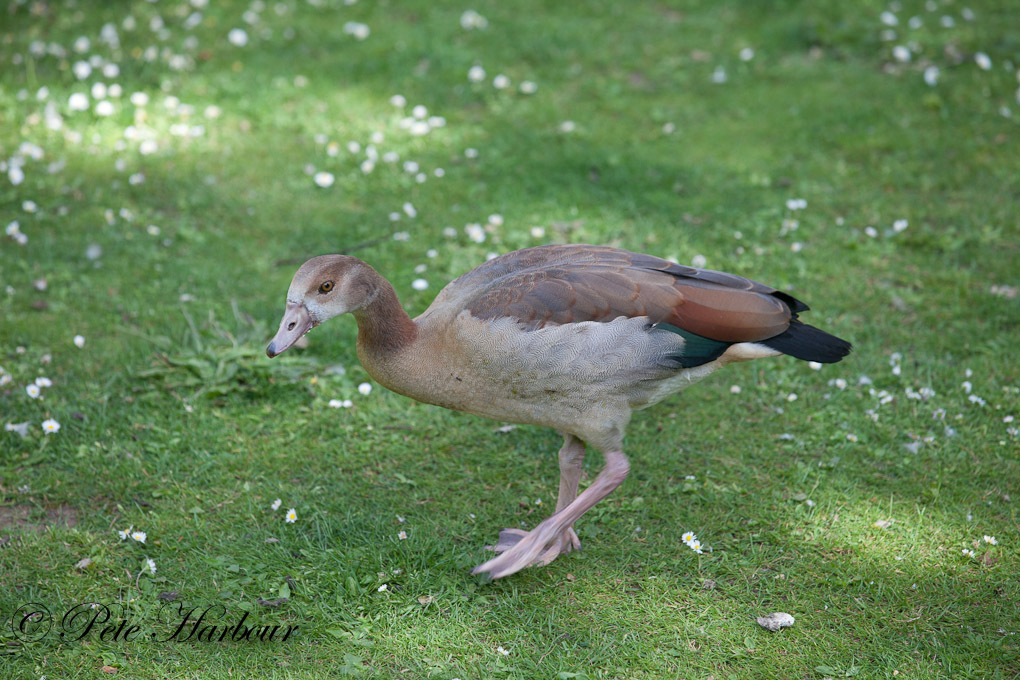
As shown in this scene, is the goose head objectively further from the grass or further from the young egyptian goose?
the grass

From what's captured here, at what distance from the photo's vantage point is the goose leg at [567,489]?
12.9ft

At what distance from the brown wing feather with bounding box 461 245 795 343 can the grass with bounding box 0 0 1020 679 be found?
0.93m

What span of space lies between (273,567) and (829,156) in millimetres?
5113

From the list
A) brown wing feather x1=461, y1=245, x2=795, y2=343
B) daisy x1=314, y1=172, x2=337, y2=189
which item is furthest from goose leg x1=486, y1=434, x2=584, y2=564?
daisy x1=314, y1=172, x2=337, y2=189

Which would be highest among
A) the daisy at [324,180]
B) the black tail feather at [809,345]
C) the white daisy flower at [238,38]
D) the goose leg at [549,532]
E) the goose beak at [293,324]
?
the white daisy flower at [238,38]

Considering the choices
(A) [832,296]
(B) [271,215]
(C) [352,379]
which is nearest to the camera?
(C) [352,379]

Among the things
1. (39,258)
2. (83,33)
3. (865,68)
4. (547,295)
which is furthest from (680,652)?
(83,33)

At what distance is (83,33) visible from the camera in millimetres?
8383

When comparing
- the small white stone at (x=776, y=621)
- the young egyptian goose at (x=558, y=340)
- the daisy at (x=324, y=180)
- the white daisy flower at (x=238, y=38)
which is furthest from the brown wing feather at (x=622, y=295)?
the white daisy flower at (x=238, y=38)

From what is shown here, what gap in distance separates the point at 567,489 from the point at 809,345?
1194 millimetres

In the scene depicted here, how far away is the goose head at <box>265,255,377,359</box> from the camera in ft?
11.3

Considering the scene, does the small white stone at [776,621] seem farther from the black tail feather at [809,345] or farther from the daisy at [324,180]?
the daisy at [324,180]

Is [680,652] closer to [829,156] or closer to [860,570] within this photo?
[860,570]

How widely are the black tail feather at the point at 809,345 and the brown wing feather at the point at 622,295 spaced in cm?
4
